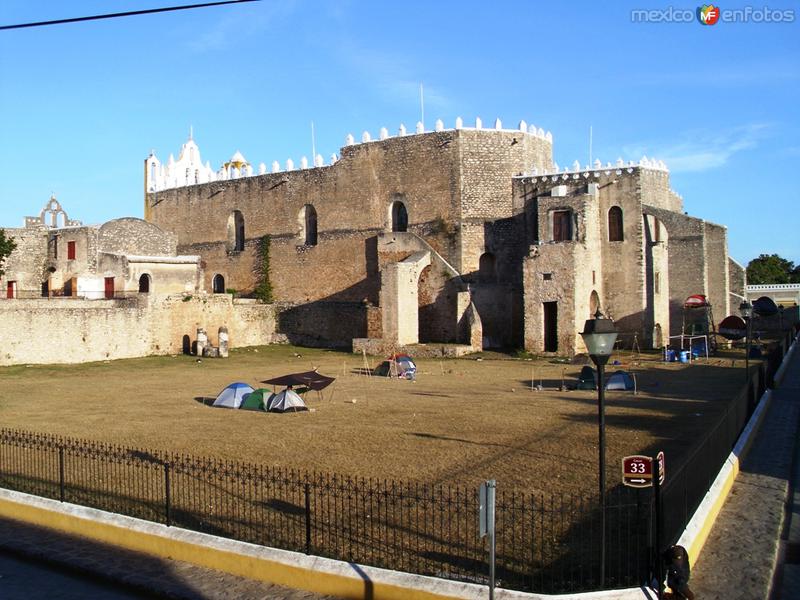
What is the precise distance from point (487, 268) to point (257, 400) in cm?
1870

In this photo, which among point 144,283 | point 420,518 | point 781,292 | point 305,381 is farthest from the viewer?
point 781,292

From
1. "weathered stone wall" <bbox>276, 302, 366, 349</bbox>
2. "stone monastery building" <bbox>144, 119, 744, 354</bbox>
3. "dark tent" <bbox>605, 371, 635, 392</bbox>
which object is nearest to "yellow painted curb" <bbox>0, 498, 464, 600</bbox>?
"dark tent" <bbox>605, 371, 635, 392</bbox>

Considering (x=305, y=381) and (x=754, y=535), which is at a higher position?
(x=305, y=381)

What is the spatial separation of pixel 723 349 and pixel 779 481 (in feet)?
73.9

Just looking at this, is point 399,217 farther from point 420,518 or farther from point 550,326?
point 420,518

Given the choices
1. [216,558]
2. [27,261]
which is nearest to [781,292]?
[27,261]

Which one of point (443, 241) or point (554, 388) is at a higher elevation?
point (443, 241)

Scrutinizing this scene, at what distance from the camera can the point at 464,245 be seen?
34.7 meters

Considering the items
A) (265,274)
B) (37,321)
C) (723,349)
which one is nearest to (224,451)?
(37,321)

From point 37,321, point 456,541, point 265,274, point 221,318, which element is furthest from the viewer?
point 265,274

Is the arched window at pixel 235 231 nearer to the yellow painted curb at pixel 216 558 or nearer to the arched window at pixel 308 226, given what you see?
the arched window at pixel 308 226

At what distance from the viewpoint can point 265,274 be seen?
4059cm

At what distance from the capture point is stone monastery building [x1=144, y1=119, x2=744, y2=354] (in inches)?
1251

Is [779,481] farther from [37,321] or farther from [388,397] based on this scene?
[37,321]
